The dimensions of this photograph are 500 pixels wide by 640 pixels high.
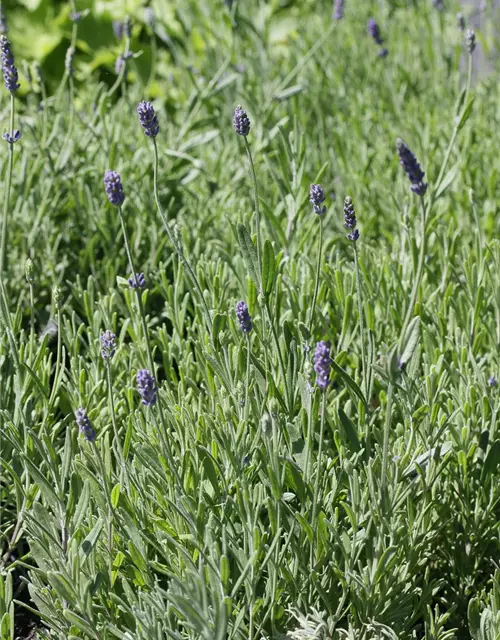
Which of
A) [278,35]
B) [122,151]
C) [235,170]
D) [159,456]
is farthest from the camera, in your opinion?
[278,35]

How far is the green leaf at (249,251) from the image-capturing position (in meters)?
1.91

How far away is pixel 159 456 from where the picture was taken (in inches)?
66.7

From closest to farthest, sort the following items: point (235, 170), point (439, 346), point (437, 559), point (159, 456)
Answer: point (159, 456) < point (437, 559) < point (439, 346) < point (235, 170)

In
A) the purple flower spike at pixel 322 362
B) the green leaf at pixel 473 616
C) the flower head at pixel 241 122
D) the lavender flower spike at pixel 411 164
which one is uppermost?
the flower head at pixel 241 122

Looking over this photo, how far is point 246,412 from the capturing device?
1.73m

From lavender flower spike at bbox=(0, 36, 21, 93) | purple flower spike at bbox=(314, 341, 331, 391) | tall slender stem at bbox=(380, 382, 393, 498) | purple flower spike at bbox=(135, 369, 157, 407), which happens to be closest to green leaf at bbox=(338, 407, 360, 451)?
tall slender stem at bbox=(380, 382, 393, 498)

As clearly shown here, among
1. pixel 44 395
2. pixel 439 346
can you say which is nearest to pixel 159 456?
pixel 44 395

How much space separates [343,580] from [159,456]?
43cm

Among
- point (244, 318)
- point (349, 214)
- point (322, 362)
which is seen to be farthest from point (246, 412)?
point (349, 214)

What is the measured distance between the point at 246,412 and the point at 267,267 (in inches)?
13.7

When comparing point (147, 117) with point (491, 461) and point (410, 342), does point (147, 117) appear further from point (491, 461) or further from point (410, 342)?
A: point (491, 461)

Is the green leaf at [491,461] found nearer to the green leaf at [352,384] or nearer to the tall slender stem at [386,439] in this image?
the green leaf at [352,384]

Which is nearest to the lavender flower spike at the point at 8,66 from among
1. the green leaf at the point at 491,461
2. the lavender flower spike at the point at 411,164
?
the lavender flower spike at the point at 411,164

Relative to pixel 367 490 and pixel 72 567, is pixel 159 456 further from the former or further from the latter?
pixel 367 490
